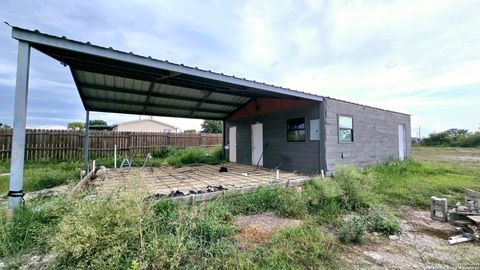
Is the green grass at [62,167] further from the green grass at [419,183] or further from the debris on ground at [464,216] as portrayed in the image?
the green grass at [419,183]

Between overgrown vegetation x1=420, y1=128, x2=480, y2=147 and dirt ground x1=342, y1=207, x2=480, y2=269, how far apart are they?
30.1m

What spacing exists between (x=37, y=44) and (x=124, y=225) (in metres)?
3.22

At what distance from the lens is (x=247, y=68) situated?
1220 cm

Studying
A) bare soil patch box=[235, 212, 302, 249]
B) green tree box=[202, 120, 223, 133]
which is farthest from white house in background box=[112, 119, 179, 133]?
bare soil patch box=[235, 212, 302, 249]

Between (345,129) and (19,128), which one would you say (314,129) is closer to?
(345,129)

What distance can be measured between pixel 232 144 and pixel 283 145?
159 inches

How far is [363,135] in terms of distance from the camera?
300 inches

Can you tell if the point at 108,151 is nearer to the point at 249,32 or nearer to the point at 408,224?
the point at 249,32

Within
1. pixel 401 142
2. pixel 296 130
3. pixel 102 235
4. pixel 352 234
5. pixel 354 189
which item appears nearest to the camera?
pixel 102 235

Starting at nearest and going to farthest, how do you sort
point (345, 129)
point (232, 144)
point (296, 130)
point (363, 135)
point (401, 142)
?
1. point (345, 129)
2. point (296, 130)
3. point (363, 135)
4. point (401, 142)
5. point (232, 144)

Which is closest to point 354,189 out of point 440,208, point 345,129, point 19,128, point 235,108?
point 440,208

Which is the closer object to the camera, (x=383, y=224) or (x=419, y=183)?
(x=383, y=224)

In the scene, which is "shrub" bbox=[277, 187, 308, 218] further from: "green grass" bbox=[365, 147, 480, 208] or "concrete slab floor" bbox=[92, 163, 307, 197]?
"green grass" bbox=[365, 147, 480, 208]

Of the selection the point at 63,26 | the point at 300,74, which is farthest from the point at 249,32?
the point at 63,26
